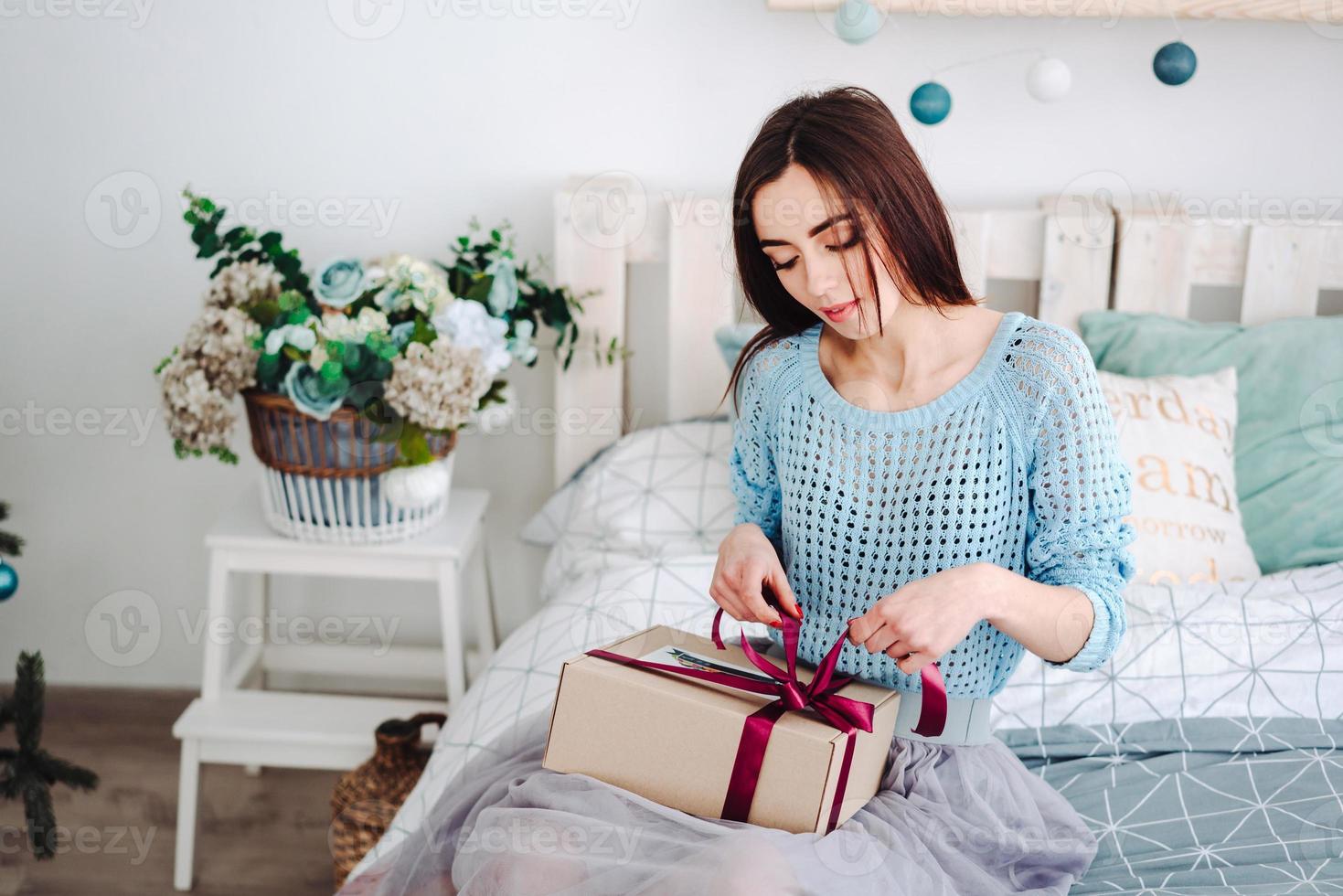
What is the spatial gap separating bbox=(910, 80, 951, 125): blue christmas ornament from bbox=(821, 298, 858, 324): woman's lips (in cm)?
88

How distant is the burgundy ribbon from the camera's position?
2.90ft

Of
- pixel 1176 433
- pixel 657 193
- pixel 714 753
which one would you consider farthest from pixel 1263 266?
pixel 714 753

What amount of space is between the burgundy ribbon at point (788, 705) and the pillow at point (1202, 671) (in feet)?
1.28

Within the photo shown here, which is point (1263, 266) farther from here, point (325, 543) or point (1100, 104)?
point (325, 543)

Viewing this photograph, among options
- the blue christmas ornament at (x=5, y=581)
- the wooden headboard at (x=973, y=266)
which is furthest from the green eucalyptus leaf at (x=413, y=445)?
the blue christmas ornament at (x=5, y=581)

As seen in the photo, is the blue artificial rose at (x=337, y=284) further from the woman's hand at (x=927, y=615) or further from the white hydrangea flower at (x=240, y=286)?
the woman's hand at (x=927, y=615)

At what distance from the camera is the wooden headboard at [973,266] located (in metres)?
1.77

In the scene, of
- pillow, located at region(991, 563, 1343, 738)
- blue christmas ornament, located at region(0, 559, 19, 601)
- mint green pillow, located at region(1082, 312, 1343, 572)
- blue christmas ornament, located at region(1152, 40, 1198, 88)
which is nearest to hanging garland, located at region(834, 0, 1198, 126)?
blue christmas ornament, located at region(1152, 40, 1198, 88)

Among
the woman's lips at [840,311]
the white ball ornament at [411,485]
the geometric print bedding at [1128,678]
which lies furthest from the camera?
the white ball ornament at [411,485]

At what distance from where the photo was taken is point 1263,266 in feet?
5.80

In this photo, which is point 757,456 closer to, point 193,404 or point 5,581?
point 193,404

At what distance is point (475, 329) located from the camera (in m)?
1.60

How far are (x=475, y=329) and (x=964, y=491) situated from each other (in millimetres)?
817

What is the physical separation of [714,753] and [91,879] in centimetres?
132
